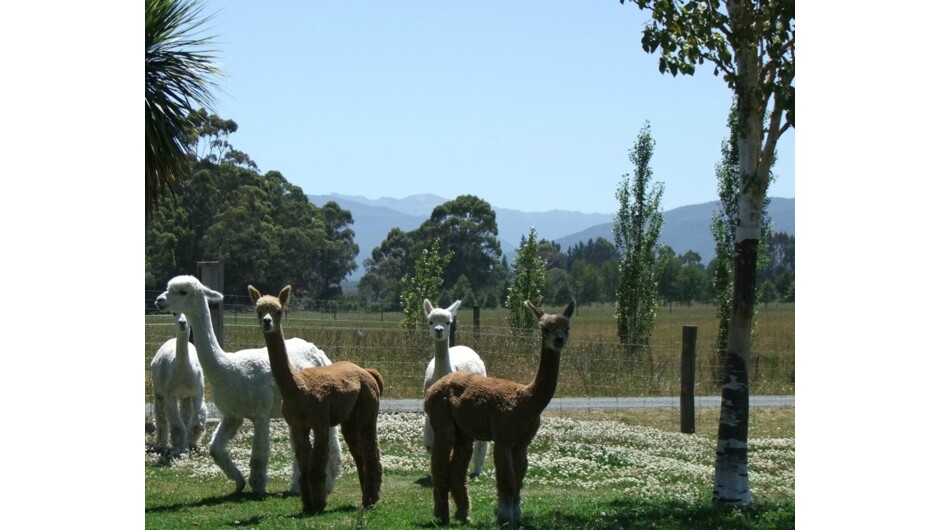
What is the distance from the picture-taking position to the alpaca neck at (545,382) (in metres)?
8.47

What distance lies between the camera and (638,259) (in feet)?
102

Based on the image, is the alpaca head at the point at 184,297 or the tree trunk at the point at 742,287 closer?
the tree trunk at the point at 742,287

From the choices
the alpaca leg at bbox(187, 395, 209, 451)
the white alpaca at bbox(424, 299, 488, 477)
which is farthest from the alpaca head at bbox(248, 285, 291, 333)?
the alpaca leg at bbox(187, 395, 209, 451)

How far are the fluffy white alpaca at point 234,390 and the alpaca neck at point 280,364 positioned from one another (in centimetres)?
151

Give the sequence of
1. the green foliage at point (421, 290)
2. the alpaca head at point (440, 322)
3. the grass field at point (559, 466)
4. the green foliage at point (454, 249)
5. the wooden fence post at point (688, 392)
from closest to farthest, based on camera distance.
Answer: the grass field at point (559, 466), the alpaca head at point (440, 322), the wooden fence post at point (688, 392), the green foliage at point (421, 290), the green foliage at point (454, 249)

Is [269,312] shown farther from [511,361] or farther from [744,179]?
[511,361]

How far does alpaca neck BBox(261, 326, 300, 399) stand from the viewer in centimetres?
925

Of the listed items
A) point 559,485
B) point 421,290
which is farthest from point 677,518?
point 421,290

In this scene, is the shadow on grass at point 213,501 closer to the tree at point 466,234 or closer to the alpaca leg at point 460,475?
the alpaca leg at point 460,475

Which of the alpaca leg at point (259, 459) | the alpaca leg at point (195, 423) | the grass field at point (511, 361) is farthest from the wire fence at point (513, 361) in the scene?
the alpaca leg at point (259, 459)

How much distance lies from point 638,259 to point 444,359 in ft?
66.1

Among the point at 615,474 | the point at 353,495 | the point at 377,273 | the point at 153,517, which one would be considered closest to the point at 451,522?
the point at 353,495

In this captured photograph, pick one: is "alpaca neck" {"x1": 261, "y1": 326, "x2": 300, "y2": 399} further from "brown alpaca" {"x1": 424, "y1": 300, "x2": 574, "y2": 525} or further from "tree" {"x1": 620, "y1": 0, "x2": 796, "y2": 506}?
"tree" {"x1": 620, "y1": 0, "x2": 796, "y2": 506}
